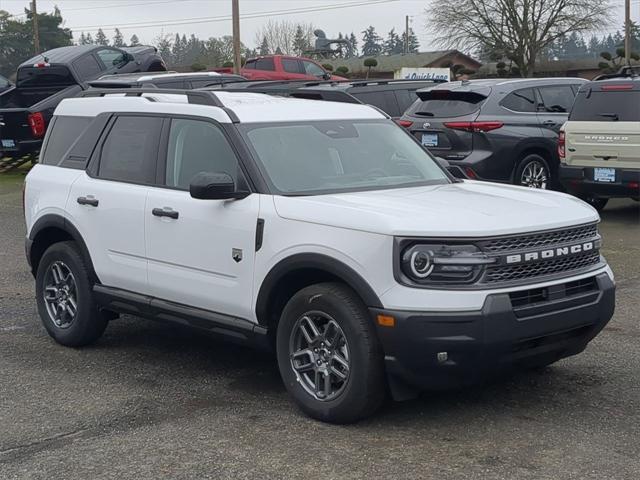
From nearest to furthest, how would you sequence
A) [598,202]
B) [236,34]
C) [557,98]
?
[598,202]
[557,98]
[236,34]

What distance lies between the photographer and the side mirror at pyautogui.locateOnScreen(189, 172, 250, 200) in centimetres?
591

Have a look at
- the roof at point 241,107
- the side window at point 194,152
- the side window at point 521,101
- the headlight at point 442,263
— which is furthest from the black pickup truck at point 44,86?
the headlight at point 442,263

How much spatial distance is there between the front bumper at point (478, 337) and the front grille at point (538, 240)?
0.24 m

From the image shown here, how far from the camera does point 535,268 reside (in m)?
5.42

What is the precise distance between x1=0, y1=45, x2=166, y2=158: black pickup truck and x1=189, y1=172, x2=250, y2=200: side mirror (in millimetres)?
12497

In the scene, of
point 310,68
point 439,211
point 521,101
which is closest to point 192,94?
point 439,211

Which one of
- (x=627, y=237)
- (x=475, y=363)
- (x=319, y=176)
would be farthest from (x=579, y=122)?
(x=475, y=363)

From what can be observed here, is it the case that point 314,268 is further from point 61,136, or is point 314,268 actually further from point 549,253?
point 61,136

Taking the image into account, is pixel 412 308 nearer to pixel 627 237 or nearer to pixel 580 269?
pixel 580 269

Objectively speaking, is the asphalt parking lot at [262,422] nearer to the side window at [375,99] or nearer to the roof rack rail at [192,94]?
the roof rack rail at [192,94]

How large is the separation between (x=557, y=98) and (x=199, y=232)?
9591 millimetres

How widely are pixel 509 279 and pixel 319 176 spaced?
1485 millimetres

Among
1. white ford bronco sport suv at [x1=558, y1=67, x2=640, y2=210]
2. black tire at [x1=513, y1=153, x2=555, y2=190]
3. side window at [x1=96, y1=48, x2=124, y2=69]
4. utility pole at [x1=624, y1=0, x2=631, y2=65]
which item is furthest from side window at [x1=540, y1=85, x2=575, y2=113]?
utility pole at [x1=624, y1=0, x2=631, y2=65]

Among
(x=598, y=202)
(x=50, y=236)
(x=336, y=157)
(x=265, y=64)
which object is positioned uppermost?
(x=265, y=64)
